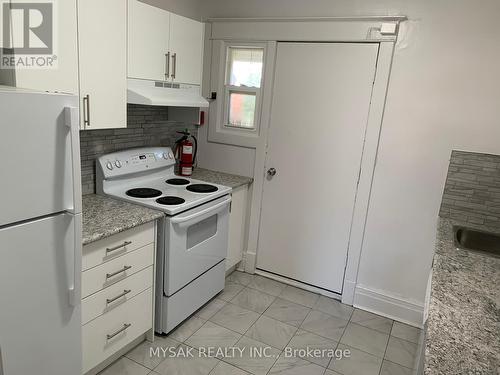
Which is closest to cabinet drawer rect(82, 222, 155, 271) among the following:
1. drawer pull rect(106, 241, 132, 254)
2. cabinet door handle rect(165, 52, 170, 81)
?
drawer pull rect(106, 241, 132, 254)

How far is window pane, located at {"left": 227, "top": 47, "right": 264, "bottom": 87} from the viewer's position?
2996mm

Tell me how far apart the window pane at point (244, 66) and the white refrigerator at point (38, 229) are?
6.08ft

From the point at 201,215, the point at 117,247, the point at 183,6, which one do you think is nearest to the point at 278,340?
the point at 201,215

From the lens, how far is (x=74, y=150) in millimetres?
1412

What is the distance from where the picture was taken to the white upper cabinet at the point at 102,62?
6.15 feet

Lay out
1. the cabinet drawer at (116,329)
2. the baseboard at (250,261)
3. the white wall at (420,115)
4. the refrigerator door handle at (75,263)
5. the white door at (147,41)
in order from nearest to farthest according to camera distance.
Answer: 1. the refrigerator door handle at (75,263)
2. the cabinet drawer at (116,329)
3. the white door at (147,41)
4. the white wall at (420,115)
5. the baseboard at (250,261)

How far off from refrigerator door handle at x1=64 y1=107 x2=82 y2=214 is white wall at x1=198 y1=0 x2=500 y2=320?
197cm

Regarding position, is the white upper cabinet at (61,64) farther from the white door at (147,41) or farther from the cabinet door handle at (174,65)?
the cabinet door handle at (174,65)

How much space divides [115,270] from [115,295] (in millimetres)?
149

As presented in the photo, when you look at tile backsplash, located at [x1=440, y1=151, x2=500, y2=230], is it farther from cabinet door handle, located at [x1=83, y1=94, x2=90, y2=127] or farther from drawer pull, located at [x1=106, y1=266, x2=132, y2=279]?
cabinet door handle, located at [x1=83, y1=94, x2=90, y2=127]

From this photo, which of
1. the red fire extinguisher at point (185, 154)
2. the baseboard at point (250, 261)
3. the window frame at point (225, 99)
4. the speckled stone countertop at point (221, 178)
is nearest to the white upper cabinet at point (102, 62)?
the red fire extinguisher at point (185, 154)

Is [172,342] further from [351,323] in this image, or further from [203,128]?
[203,128]

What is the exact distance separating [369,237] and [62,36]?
2.34 m

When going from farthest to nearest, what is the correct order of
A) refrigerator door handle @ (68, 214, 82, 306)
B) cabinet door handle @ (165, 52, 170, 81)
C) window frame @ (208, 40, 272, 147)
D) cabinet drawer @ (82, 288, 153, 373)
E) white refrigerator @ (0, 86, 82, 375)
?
window frame @ (208, 40, 272, 147), cabinet door handle @ (165, 52, 170, 81), cabinet drawer @ (82, 288, 153, 373), refrigerator door handle @ (68, 214, 82, 306), white refrigerator @ (0, 86, 82, 375)
